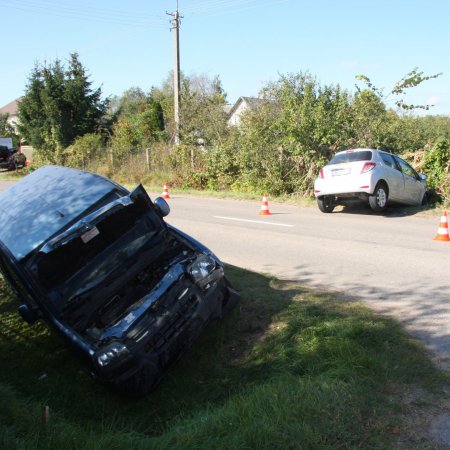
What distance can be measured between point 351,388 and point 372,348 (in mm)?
841

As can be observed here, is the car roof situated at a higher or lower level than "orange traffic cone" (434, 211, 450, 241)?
higher

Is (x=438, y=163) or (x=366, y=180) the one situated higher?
(x=438, y=163)

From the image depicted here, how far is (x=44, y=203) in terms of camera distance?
18.3 feet

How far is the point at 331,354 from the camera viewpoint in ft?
14.9

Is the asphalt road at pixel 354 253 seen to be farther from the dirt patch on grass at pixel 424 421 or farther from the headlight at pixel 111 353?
the headlight at pixel 111 353

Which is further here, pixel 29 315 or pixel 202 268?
pixel 202 268

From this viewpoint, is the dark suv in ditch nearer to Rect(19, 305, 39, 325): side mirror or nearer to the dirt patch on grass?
Rect(19, 305, 39, 325): side mirror

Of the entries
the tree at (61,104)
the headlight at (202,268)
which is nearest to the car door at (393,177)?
the headlight at (202,268)

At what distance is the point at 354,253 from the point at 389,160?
17.6ft

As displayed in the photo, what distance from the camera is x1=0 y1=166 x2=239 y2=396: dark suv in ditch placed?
14.5 feet

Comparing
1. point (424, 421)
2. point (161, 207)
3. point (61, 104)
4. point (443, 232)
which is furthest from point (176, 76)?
point (424, 421)

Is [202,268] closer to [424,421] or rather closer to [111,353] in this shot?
[111,353]

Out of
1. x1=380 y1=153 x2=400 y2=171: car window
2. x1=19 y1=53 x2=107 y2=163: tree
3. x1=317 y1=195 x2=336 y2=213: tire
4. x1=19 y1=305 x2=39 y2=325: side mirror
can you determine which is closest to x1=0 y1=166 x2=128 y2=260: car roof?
x1=19 y1=305 x2=39 y2=325: side mirror

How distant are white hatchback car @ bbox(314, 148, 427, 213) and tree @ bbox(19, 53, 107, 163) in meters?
25.8
